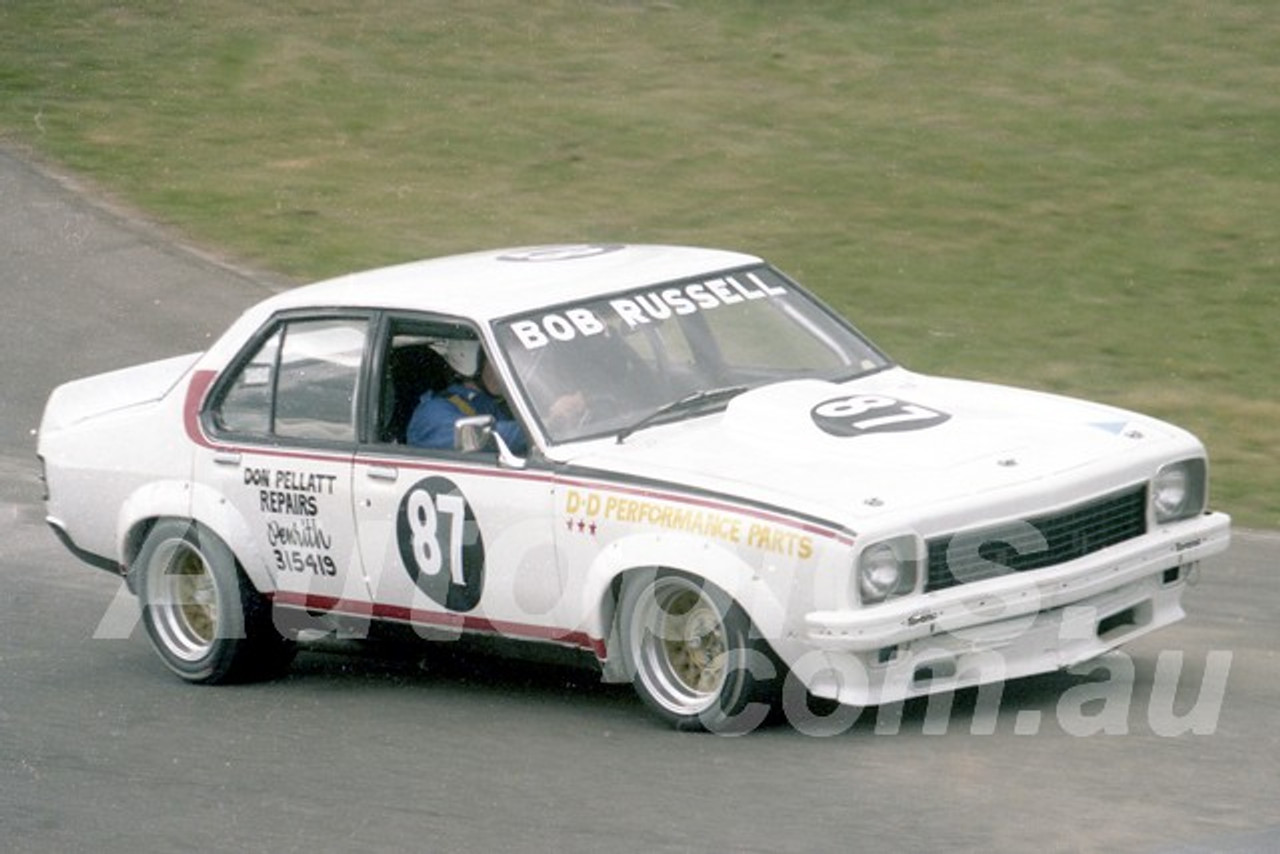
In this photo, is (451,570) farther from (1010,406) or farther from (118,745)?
(1010,406)

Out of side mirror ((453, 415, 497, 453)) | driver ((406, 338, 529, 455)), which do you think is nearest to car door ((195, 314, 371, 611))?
driver ((406, 338, 529, 455))

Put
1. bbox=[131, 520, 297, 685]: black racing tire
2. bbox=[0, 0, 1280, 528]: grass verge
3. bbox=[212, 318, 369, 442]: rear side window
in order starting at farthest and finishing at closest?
bbox=[0, 0, 1280, 528]: grass verge → bbox=[131, 520, 297, 685]: black racing tire → bbox=[212, 318, 369, 442]: rear side window

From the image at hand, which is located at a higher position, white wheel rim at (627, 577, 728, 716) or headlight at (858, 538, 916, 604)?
headlight at (858, 538, 916, 604)

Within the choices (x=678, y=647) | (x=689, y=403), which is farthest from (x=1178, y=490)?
(x=678, y=647)

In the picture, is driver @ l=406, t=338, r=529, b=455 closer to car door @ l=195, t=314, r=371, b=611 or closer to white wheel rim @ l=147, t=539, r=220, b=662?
car door @ l=195, t=314, r=371, b=611

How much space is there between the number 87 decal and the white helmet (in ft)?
1.56

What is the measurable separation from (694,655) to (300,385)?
1965mm

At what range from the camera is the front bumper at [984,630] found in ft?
23.2

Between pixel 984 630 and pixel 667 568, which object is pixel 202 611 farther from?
pixel 984 630

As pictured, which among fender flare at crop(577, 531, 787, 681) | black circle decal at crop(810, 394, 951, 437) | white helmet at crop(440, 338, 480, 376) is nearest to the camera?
fender flare at crop(577, 531, 787, 681)

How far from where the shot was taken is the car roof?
8.40 metres

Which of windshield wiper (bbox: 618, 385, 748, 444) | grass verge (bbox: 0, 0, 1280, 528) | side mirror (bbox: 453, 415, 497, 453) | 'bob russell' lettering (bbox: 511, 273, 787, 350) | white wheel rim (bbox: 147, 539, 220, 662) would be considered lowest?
white wheel rim (bbox: 147, 539, 220, 662)

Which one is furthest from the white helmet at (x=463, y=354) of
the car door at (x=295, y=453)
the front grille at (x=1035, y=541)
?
the front grille at (x=1035, y=541)

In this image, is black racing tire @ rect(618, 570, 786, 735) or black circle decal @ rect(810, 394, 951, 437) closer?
black racing tire @ rect(618, 570, 786, 735)
